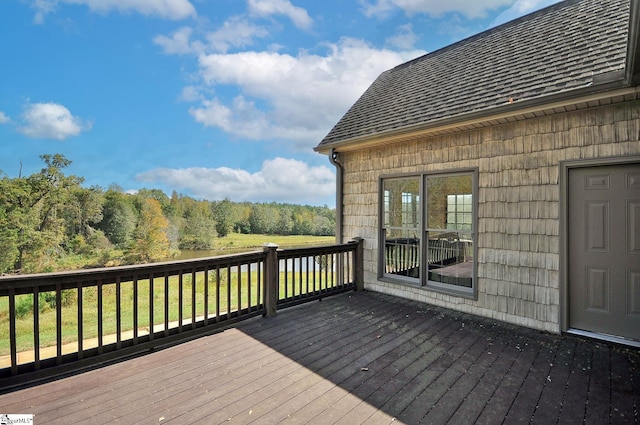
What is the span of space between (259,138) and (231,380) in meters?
46.6

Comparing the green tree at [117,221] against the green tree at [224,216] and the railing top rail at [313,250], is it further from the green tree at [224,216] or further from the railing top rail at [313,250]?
the railing top rail at [313,250]

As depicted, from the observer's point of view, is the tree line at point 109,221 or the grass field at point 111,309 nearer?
the grass field at point 111,309

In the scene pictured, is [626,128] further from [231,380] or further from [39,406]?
[39,406]

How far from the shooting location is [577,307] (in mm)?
3551

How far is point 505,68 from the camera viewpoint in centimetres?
454

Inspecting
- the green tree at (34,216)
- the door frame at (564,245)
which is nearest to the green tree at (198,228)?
the green tree at (34,216)

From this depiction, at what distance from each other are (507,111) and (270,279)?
358 centimetres

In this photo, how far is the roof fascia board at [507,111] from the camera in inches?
121

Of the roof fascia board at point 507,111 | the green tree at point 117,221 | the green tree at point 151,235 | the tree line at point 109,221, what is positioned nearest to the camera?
the roof fascia board at point 507,111

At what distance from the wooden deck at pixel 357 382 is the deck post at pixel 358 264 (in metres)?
1.82

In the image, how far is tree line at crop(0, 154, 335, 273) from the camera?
17.9 m

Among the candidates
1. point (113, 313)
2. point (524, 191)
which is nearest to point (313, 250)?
point (524, 191)

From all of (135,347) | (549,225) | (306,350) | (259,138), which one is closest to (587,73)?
(549,225)

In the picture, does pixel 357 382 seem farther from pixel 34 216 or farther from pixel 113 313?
pixel 34 216
